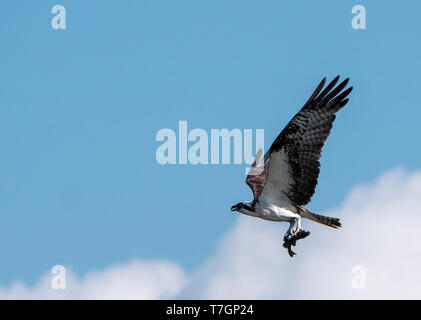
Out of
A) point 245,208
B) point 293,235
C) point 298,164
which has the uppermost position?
point 298,164

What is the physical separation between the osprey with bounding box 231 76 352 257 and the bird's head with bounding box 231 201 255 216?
0.06 m

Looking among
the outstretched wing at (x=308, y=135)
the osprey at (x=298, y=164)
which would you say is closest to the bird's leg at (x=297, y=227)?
the osprey at (x=298, y=164)

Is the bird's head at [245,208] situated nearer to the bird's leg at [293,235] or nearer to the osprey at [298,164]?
the osprey at [298,164]

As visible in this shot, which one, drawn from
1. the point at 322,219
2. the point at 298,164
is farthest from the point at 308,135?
the point at 322,219

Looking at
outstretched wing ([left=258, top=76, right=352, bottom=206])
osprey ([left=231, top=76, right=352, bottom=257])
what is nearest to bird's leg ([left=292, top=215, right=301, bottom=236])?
osprey ([left=231, top=76, right=352, bottom=257])

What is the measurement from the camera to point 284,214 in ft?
72.6

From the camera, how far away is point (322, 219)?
22.1 metres

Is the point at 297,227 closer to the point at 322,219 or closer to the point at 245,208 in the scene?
the point at 322,219

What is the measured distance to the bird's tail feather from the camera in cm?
2202

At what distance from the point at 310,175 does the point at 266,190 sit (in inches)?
34.7

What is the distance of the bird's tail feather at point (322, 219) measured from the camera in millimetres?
22016

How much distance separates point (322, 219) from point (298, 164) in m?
1.12
